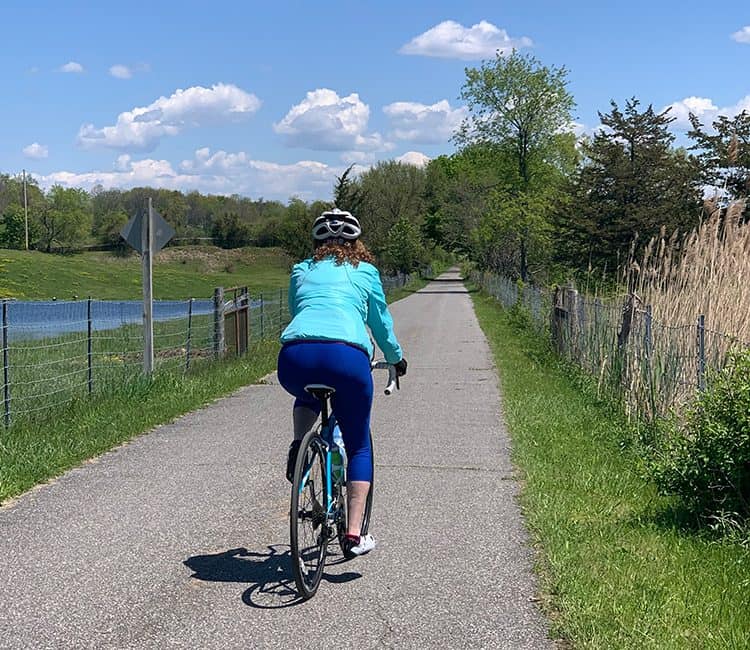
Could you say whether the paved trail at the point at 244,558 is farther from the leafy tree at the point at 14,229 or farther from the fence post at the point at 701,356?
the leafy tree at the point at 14,229

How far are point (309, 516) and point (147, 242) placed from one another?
947cm

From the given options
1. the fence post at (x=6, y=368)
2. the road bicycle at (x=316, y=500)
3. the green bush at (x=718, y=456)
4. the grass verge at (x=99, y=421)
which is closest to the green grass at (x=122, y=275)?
the grass verge at (x=99, y=421)

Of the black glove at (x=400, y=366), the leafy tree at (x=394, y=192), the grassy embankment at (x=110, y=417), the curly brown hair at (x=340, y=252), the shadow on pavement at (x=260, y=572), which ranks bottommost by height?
the grassy embankment at (x=110, y=417)

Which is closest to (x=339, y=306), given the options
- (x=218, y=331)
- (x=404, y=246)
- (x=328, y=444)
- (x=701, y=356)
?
(x=328, y=444)

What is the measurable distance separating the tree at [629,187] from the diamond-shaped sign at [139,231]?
15524 mm

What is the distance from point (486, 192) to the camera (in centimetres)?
6444

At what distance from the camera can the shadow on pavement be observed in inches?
185

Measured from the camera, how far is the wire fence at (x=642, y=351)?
8023 millimetres

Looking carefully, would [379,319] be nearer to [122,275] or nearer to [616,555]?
[616,555]

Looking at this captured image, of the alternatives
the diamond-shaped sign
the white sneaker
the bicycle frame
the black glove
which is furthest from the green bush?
the diamond-shaped sign

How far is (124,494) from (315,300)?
9.71 feet

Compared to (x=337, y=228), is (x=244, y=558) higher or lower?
lower

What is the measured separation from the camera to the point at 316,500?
480cm

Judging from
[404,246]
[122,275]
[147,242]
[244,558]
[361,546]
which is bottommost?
[122,275]
